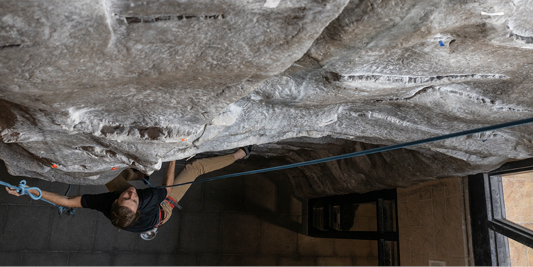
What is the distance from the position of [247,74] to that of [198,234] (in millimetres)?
4147

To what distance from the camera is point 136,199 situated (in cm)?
240

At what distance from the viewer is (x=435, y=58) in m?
1.20

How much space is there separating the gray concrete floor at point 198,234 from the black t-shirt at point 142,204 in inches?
74.0

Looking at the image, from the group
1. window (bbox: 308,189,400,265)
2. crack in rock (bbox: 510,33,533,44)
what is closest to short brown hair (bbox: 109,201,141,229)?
crack in rock (bbox: 510,33,533,44)

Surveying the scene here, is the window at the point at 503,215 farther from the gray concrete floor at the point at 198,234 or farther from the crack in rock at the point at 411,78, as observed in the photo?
the gray concrete floor at the point at 198,234

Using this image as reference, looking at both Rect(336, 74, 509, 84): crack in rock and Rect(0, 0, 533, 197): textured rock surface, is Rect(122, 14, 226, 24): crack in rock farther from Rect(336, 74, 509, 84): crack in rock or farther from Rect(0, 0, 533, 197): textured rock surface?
Rect(336, 74, 509, 84): crack in rock

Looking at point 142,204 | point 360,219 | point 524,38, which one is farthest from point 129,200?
point 360,219

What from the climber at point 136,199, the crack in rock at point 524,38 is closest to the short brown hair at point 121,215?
the climber at point 136,199

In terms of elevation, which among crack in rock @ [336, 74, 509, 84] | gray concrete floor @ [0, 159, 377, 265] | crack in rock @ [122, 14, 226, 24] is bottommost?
gray concrete floor @ [0, 159, 377, 265]

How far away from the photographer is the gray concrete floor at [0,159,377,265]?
13.9 ft

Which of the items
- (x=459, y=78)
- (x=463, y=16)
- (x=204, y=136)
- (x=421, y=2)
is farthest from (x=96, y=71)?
(x=459, y=78)

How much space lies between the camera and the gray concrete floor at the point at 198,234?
4.24 m

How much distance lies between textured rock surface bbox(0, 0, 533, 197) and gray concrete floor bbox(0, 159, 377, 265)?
8.34ft

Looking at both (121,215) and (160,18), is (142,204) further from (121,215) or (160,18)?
(160,18)
